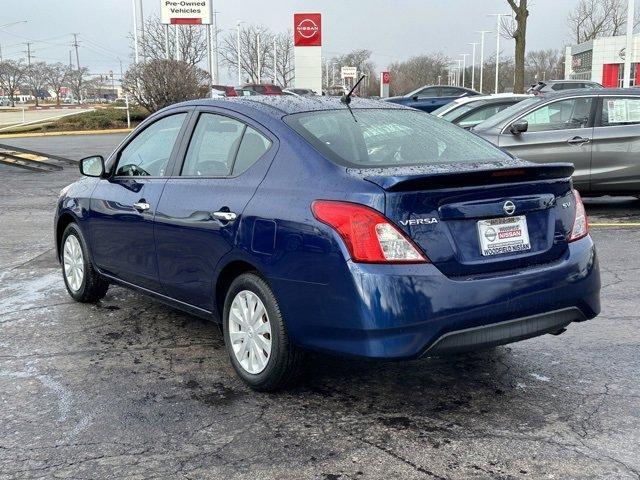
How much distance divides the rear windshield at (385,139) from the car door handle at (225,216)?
581 millimetres

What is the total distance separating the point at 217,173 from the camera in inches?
173

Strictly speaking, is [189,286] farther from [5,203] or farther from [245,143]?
[5,203]

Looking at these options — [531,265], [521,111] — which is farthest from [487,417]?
[521,111]

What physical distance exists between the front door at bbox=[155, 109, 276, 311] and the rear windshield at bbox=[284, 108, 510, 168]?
297 mm

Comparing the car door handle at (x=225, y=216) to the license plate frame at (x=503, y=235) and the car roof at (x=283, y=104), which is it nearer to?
the car roof at (x=283, y=104)

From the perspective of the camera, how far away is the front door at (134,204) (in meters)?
4.89

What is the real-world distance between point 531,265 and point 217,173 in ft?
6.13

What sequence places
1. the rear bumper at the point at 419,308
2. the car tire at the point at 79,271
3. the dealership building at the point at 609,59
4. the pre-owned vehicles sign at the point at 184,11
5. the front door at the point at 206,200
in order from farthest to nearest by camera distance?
the dealership building at the point at 609,59
the pre-owned vehicles sign at the point at 184,11
the car tire at the point at 79,271
the front door at the point at 206,200
the rear bumper at the point at 419,308

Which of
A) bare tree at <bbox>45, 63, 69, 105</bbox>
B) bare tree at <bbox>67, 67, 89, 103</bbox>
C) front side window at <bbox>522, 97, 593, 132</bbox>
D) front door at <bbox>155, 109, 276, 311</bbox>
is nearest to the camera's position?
front door at <bbox>155, 109, 276, 311</bbox>

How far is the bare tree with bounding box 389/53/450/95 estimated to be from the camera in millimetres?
92812

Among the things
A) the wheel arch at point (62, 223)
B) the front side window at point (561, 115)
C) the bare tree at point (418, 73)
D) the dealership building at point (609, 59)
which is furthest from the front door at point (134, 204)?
the bare tree at point (418, 73)

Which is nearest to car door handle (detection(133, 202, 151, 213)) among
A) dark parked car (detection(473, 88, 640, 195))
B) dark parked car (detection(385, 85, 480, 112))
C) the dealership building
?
dark parked car (detection(473, 88, 640, 195))

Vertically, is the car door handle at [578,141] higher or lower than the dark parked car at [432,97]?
lower

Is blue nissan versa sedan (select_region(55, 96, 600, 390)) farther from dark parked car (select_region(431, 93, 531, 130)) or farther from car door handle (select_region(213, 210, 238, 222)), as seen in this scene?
dark parked car (select_region(431, 93, 531, 130))
